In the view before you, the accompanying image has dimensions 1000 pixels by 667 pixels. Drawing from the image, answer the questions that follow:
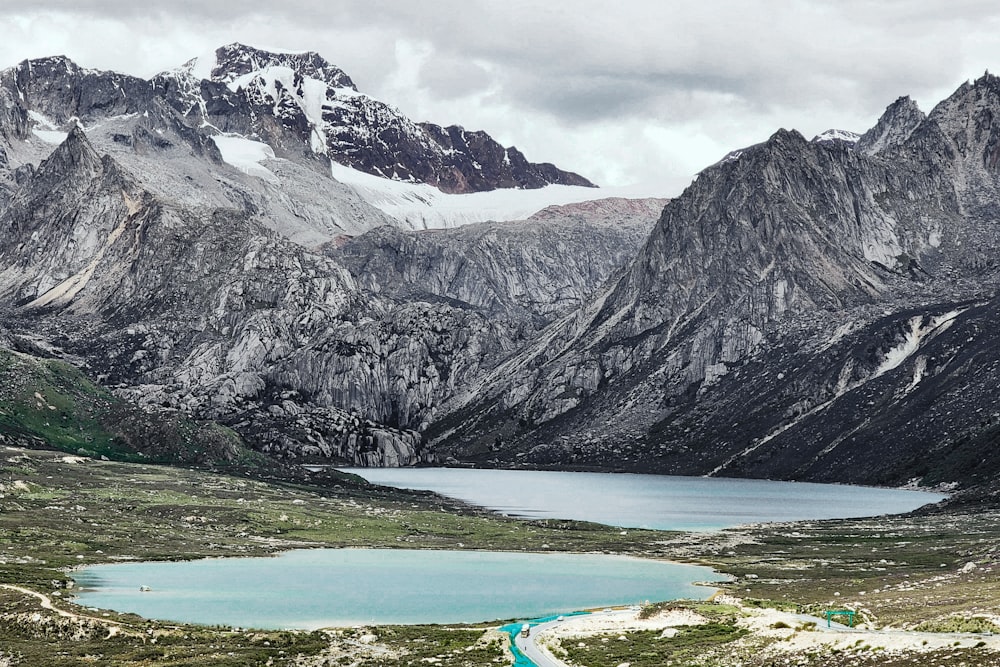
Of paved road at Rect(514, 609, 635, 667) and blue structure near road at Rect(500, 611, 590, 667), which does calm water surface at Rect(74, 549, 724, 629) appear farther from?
paved road at Rect(514, 609, 635, 667)

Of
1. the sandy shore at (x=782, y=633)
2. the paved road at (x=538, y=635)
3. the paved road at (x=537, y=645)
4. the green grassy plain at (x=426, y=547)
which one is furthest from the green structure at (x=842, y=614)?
the paved road at (x=537, y=645)

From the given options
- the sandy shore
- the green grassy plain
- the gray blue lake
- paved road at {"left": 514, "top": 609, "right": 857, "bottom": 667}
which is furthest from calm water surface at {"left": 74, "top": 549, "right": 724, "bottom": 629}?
the sandy shore

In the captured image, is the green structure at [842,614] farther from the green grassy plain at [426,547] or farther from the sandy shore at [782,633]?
the green grassy plain at [426,547]

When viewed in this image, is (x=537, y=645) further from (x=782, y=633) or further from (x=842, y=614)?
(x=842, y=614)

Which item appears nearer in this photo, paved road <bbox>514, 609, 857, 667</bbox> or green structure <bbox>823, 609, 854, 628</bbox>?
paved road <bbox>514, 609, 857, 667</bbox>

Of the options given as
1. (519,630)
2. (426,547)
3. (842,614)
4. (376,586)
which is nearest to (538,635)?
(519,630)

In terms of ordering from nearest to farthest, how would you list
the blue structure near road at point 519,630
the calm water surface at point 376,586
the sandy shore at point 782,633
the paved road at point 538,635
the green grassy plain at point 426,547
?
the sandy shore at point 782,633 < the paved road at point 538,635 < the blue structure near road at point 519,630 < the green grassy plain at point 426,547 < the calm water surface at point 376,586

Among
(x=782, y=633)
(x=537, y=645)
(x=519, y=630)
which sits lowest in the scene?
(x=537, y=645)

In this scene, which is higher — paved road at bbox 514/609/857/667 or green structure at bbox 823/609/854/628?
green structure at bbox 823/609/854/628
